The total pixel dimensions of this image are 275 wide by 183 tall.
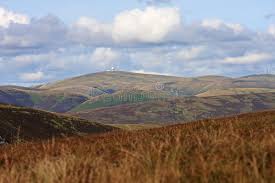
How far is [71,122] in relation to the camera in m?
101

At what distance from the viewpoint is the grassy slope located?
232 ft

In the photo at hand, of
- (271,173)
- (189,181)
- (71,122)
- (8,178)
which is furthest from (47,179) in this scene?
(71,122)

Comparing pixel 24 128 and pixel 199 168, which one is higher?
pixel 199 168

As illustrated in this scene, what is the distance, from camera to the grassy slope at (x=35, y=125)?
70644mm

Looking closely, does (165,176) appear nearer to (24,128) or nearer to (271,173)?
(271,173)

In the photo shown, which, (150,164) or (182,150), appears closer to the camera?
(150,164)

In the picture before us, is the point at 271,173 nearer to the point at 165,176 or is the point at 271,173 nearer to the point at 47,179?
the point at 165,176

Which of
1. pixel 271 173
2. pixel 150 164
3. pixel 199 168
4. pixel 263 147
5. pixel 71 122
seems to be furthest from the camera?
pixel 71 122

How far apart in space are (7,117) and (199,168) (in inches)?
2890

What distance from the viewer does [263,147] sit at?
9.28 meters

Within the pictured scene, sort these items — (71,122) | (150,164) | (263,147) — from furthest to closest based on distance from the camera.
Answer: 1. (71,122)
2. (263,147)
3. (150,164)

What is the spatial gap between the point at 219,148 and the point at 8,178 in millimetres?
3802

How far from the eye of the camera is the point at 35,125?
8269 cm

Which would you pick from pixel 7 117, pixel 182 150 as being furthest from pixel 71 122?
pixel 182 150
